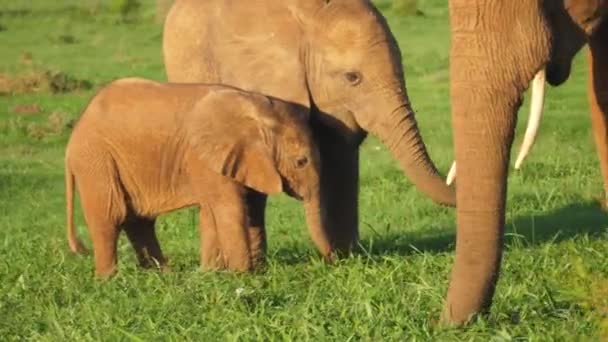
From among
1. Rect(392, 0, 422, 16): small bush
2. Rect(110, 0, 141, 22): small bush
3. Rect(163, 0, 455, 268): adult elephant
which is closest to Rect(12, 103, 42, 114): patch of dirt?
Rect(163, 0, 455, 268): adult elephant

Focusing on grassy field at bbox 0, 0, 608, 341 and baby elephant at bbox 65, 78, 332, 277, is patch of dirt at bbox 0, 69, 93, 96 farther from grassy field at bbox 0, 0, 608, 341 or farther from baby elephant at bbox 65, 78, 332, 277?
baby elephant at bbox 65, 78, 332, 277

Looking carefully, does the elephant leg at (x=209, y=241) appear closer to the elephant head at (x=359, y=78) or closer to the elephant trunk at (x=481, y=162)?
the elephant head at (x=359, y=78)

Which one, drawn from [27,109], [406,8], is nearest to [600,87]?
[27,109]

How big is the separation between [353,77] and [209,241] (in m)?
1.15

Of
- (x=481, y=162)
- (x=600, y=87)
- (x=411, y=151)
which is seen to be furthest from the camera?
(x=411, y=151)

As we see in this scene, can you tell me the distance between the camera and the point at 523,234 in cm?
835

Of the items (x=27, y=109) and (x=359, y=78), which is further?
(x=27, y=109)

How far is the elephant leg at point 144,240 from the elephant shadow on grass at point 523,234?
0.62 metres

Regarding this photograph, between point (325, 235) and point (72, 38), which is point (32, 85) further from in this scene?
point (325, 235)

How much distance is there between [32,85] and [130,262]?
39.9ft

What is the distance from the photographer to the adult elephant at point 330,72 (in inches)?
312

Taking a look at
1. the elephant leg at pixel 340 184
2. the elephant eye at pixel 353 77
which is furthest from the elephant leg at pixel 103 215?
the elephant eye at pixel 353 77

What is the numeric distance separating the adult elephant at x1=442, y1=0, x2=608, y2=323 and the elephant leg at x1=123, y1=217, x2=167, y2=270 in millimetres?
3339

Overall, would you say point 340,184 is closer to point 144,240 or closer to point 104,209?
point 144,240
